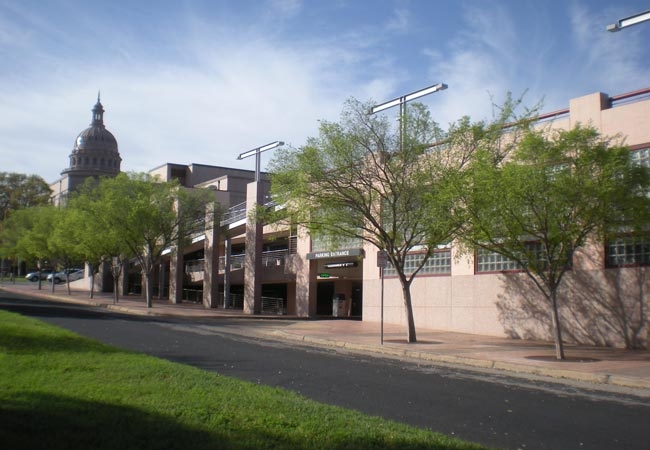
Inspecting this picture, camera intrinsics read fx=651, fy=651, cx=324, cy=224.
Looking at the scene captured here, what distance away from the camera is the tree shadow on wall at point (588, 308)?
18.2 m

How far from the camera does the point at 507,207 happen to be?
15.7m

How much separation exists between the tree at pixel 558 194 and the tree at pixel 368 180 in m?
2.60

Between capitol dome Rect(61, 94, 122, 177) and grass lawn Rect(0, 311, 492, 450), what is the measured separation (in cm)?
8890

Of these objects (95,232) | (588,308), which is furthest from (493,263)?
(95,232)

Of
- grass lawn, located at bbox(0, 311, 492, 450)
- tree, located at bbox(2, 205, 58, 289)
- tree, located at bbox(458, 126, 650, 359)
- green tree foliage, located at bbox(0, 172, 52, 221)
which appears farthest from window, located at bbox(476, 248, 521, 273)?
green tree foliage, located at bbox(0, 172, 52, 221)

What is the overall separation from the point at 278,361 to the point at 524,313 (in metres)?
10.3

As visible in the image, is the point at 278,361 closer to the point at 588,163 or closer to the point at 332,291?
the point at 588,163

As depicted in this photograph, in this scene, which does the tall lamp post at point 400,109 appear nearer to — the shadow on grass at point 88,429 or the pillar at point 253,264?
the shadow on grass at point 88,429

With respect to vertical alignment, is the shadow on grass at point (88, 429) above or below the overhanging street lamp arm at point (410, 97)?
below

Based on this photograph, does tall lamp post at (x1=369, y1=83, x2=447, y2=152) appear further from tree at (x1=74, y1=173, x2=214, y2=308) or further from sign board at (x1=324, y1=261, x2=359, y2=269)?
tree at (x1=74, y1=173, x2=214, y2=308)

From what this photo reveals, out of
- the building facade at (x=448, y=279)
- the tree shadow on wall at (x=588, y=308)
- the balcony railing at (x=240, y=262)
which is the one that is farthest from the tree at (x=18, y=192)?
the tree shadow on wall at (x=588, y=308)

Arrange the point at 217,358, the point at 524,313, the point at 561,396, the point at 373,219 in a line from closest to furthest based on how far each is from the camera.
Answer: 1. the point at 561,396
2. the point at 217,358
3. the point at 373,219
4. the point at 524,313

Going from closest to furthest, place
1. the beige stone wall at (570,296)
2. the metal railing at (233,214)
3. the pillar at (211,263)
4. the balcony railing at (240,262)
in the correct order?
the beige stone wall at (570,296), the balcony railing at (240,262), the metal railing at (233,214), the pillar at (211,263)

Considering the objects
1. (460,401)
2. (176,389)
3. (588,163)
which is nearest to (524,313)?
(588,163)
